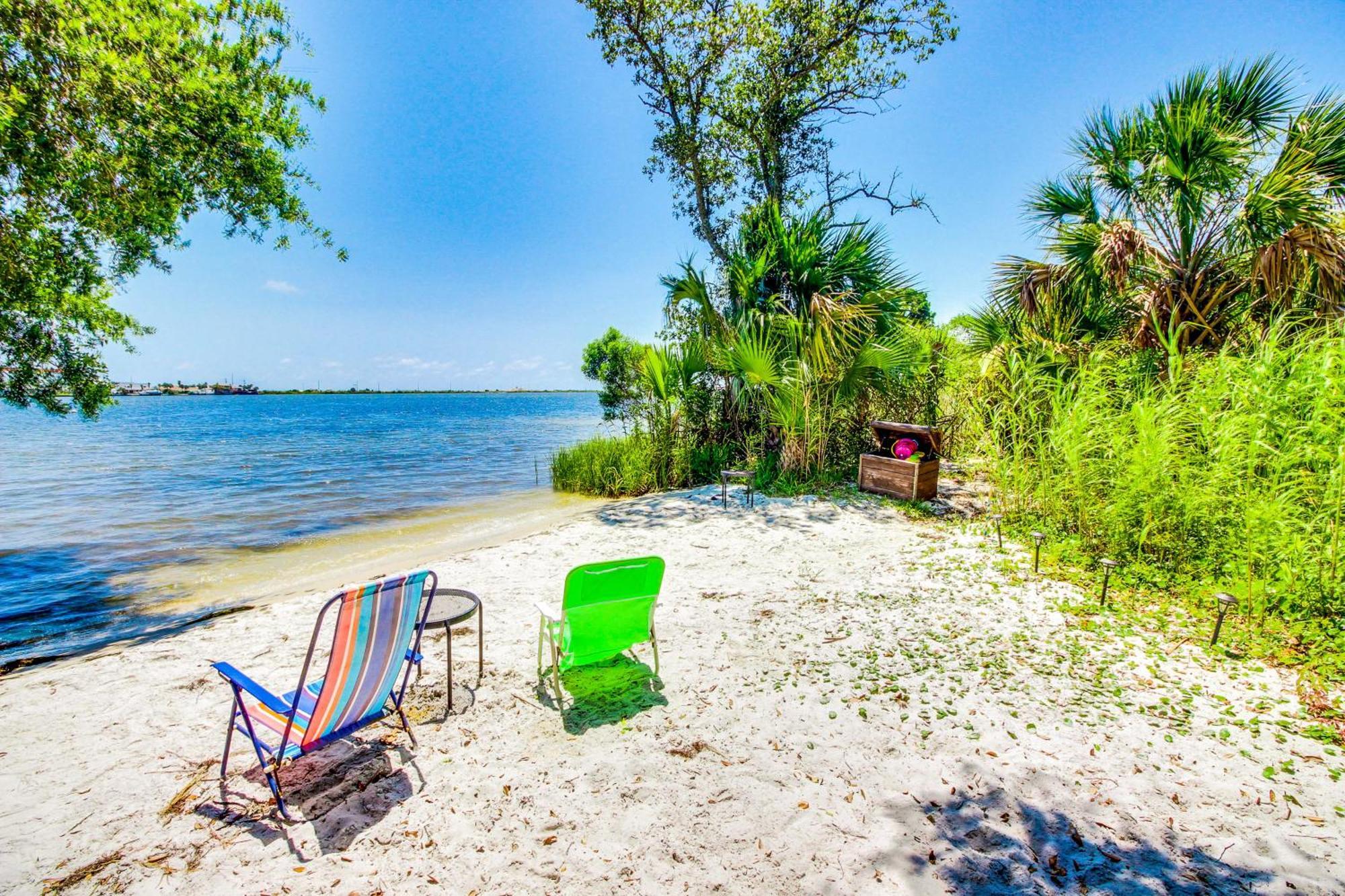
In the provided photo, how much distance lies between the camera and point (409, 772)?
9.37 feet

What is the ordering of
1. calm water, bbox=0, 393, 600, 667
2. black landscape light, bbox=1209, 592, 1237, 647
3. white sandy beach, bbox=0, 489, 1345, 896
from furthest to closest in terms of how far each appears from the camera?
calm water, bbox=0, 393, 600, 667
black landscape light, bbox=1209, 592, 1237, 647
white sandy beach, bbox=0, 489, 1345, 896

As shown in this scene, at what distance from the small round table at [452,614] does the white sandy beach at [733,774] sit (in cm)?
13

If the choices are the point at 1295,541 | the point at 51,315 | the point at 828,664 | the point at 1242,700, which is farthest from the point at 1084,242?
the point at 51,315

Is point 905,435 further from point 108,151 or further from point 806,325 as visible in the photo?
point 108,151

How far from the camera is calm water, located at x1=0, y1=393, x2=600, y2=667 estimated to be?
20.0 ft

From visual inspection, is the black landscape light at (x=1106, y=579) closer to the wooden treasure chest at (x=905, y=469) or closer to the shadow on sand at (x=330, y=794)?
the wooden treasure chest at (x=905, y=469)

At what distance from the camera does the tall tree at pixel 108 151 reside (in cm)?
462

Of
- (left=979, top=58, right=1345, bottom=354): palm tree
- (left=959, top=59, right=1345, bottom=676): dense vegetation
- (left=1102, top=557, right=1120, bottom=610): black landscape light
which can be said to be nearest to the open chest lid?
(left=959, top=59, right=1345, bottom=676): dense vegetation

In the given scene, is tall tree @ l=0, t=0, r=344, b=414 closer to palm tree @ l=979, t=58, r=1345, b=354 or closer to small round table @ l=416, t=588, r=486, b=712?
small round table @ l=416, t=588, r=486, b=712

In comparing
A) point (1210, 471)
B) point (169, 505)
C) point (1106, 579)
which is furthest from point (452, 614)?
point (169, 505)

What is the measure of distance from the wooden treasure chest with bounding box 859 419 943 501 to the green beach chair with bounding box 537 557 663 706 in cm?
616

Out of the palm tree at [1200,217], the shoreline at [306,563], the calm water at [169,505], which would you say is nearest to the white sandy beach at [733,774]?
the shoreline at [306,563]

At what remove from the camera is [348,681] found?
2.62 meters

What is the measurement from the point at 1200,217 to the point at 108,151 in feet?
41.5
